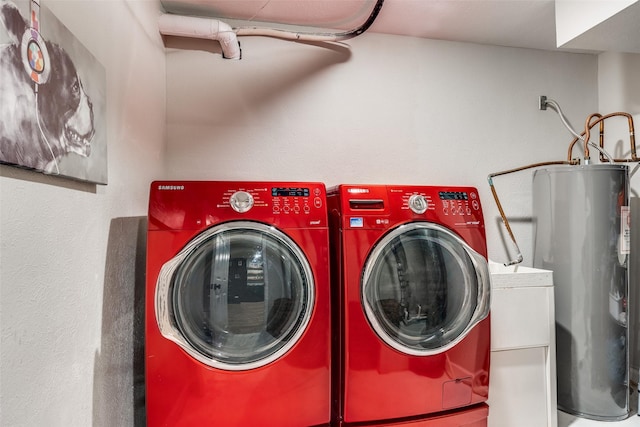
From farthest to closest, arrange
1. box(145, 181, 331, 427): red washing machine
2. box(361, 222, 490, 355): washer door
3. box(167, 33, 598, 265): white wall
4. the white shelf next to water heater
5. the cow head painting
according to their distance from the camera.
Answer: box(167, 33, 598, 265): white wall, the white shelf next to water heater, box(361, 222, 490, 355): washer door, box(145, 181, 331, 427): red washing machine, the cow head painting

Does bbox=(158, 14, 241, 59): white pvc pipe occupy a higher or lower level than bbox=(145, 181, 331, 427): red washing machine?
higher

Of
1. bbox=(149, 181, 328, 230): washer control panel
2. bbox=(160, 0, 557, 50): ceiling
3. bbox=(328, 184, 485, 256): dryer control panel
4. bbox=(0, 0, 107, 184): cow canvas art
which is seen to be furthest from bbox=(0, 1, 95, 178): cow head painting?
bbox=(160, 0, 557, 50): ceiling

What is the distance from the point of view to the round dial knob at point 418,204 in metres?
1.59

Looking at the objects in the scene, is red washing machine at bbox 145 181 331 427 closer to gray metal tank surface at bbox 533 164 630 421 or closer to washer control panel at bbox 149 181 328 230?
washer control panel at bbox 149 181 328 230

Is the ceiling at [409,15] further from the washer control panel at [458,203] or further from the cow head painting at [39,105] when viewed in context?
the cow head painting at [39,105]

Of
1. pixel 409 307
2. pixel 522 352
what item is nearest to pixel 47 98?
pixel 409 307

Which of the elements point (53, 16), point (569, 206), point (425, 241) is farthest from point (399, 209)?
point (53, 16)

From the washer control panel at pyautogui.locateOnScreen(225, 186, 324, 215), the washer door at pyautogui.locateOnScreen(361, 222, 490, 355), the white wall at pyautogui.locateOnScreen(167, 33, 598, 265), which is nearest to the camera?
the washer control panel at pyautogui.locateOnScreen(225, 186, 324, 215)

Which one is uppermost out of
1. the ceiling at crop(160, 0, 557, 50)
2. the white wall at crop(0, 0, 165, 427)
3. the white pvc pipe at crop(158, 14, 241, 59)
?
the ceiling at crop(160, 0, 557, 50)

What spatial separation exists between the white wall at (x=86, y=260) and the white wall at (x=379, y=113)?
0.34 m

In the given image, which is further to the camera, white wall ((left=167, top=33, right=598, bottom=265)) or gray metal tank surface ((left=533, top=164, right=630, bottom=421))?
white wall ((left=167, top=33, right=598, bottom=265))

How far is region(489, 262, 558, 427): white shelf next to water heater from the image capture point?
1771mm

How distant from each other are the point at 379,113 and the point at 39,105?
1.80 metres

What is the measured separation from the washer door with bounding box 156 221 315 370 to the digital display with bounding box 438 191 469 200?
0.66 meters
